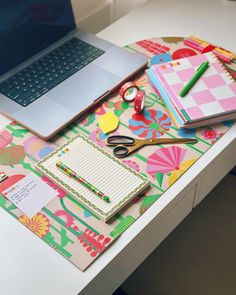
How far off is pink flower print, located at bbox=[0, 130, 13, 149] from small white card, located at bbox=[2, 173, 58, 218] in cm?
11

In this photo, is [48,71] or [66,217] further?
[48,71]

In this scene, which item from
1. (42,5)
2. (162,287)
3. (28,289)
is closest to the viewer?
(28,289)

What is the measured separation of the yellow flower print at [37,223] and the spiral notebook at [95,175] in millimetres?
65

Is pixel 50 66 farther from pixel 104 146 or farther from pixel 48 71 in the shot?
pixel 104 146

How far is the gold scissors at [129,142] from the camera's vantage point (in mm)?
790

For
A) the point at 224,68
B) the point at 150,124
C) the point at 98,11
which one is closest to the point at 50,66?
the point at 150,124

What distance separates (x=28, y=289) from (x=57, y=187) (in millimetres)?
187

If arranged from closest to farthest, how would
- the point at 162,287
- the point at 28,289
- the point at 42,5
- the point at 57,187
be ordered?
the point at 28,289
the point at 57,187
the point at 162,287
the point at 42,5

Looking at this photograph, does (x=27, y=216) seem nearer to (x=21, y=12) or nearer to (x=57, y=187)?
(x=57, y=187)

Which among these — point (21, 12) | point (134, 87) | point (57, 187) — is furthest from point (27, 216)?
point (21, 12)

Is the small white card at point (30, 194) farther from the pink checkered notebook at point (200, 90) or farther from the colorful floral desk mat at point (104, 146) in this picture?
the pink checkered notebook at point (200, 90)

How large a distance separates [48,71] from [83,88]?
0.10 m

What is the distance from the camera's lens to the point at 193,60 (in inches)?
37.0

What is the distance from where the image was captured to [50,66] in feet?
3.14
